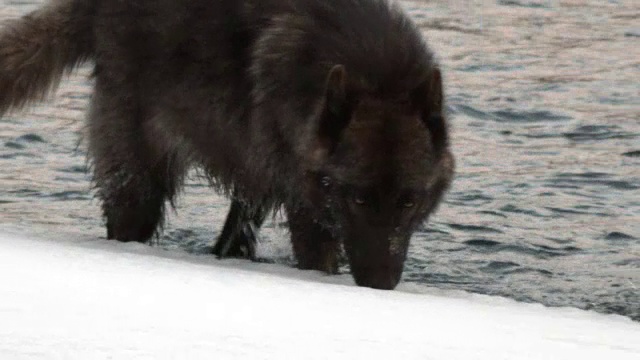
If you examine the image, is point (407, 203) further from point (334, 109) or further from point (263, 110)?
point (263, 110)

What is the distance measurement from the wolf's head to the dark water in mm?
1047

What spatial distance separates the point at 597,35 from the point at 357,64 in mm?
7249

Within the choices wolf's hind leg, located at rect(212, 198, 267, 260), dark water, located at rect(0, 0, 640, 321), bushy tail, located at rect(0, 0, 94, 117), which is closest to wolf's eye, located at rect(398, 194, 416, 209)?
dark water, located at rect(0, 0, 640, 321)

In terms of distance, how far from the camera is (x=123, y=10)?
270 inches

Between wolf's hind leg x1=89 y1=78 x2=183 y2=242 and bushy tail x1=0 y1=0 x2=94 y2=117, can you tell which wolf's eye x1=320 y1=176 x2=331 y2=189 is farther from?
bushy tail x1=0 y1=0 x2=94 y2=117

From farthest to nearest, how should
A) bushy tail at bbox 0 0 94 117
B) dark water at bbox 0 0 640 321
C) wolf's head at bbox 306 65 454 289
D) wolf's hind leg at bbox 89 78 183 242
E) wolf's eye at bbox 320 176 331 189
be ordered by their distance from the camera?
dark water at bbox 0 0 640 321, bushy tail at bbox 0 0 94 117, wolf's hind leg at bbox 89 78 183 242, wolf's eye at bbox 320 176 331 189, wolf's head at bbox 306 65 454 289

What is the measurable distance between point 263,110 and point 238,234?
1370 mm

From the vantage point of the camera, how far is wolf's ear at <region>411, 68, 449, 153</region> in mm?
5836

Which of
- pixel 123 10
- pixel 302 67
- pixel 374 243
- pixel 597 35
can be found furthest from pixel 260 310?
pixel 597 35

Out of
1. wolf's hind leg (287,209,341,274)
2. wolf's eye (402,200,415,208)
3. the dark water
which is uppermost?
wolf's eye (402,200,415,208)

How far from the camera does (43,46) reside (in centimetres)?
705

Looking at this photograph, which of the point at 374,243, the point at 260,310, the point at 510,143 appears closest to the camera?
the point at 260,310

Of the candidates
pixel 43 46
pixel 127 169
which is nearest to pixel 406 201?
pixel 127 169

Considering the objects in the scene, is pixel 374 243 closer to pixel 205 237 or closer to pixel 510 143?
pixel 205 237
